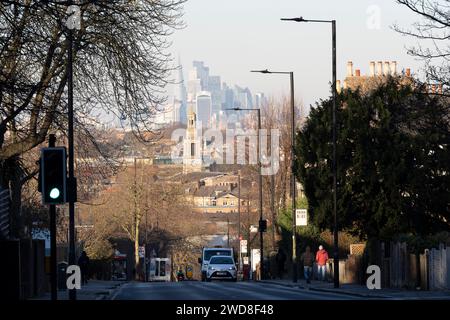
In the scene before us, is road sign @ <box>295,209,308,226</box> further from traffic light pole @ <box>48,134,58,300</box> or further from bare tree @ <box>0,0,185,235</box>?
traffic light pole @ <box>48,134,58,300</box>

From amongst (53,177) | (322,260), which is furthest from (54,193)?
(322,260)

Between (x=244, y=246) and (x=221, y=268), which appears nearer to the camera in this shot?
(x=221, y=268)

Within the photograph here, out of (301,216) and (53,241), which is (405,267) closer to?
(301,216)

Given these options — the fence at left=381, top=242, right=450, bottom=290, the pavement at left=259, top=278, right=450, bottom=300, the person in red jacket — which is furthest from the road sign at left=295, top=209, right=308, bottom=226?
the fence at left=381, top=242, right=450, bottom=290

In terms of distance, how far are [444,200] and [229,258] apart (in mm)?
21585

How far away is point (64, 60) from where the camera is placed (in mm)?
35000

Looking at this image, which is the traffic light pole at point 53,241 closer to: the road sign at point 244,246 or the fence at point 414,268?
the fence at point 414,268

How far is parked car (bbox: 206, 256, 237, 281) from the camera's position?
218 feet

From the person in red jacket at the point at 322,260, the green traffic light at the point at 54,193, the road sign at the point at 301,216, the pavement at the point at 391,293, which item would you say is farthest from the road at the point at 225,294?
the road sign at the point at 301,216

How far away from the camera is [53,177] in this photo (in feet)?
Answer: 76.9

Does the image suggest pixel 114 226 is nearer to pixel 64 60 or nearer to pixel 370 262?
pixel 370 262

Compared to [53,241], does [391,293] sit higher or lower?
lower

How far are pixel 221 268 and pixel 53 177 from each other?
4388 cm
